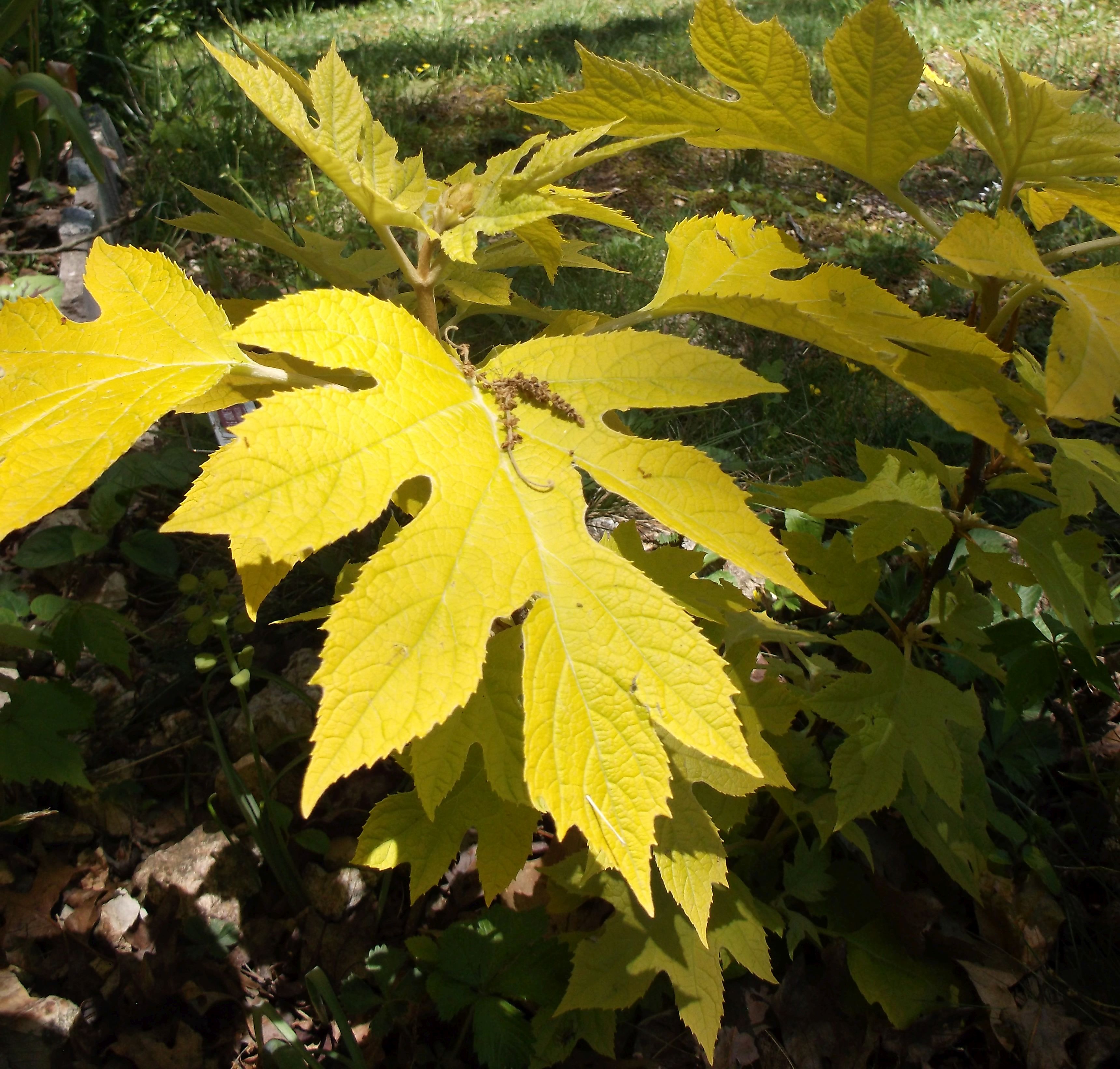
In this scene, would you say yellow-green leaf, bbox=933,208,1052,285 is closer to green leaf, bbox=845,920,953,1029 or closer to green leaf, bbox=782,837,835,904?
green leaf, bbox=782,837,835,904

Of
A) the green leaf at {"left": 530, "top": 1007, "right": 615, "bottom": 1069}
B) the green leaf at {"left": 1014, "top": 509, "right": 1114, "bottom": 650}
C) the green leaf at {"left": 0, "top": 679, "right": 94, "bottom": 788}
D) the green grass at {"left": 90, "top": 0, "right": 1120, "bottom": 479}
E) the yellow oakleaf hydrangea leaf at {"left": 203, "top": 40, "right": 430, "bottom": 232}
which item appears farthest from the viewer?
the green grass at {"left": 90, "top": 0, "right": 1120, "bottom": 479}

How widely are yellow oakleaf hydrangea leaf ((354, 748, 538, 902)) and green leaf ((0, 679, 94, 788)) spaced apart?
2.84 ft

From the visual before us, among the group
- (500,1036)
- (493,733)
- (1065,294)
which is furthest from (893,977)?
(1065,294)

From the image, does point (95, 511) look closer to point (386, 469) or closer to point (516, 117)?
point (386, 469)

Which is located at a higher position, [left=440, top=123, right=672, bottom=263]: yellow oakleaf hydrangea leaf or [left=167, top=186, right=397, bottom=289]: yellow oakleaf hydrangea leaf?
[left=440, top=123, right=672, bottom=263]: yellow oakleaf hydrangea leaf

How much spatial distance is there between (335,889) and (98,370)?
147 cm

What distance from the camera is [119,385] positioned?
0.78 metres

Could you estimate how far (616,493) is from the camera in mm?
1108

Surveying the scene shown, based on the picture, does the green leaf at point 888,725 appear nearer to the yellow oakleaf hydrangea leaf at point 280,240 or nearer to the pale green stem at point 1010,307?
the pale green stem at point 1010,307

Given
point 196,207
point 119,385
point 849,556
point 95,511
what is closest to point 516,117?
point 196,207

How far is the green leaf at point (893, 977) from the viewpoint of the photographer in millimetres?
1586

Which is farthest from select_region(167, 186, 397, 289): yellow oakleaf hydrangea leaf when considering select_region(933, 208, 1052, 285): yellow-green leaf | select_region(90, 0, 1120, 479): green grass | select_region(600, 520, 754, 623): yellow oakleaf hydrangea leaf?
select_region(90, 0, 1120, 479): green grass

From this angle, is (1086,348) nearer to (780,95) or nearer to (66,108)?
(780,95)

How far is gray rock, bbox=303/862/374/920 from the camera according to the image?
1.84 m
